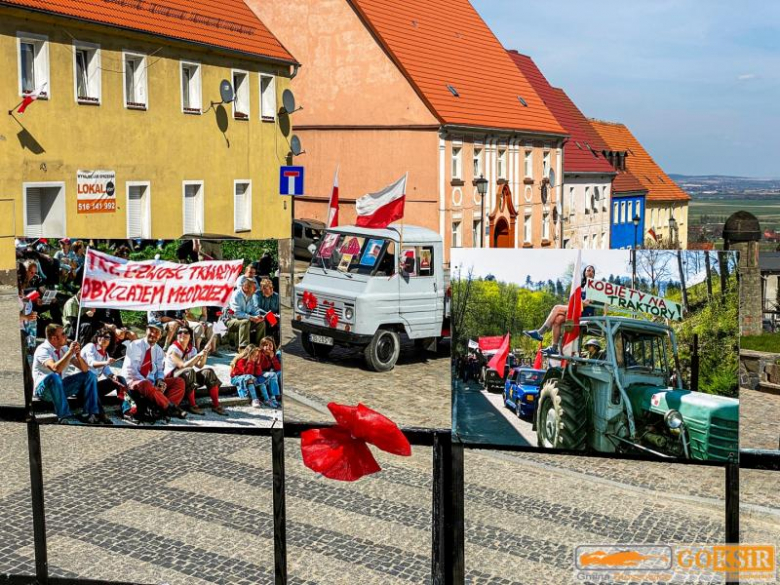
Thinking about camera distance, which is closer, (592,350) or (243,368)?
(592,350)

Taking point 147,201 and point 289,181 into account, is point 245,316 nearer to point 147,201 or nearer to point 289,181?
point 147,201

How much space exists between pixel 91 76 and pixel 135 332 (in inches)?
782

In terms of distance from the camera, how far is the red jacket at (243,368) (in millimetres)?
4531

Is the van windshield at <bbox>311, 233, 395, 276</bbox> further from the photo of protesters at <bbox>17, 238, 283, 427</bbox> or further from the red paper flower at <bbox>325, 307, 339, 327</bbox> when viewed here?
the photo of protesters at <bbox>17, 238, 283, 427</bbox>

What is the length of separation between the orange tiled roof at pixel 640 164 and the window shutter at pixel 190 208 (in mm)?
38312

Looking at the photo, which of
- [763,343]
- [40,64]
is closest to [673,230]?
[763,343]

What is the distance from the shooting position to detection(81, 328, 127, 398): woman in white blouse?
4.72 meters

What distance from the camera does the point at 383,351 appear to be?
14156mm

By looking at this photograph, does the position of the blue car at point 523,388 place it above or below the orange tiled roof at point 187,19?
below

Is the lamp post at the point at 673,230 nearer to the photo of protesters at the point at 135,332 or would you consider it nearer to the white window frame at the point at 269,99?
the white window frame at the point at 269,99

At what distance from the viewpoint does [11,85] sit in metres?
20.9

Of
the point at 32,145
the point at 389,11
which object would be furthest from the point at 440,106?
the point at 32,145

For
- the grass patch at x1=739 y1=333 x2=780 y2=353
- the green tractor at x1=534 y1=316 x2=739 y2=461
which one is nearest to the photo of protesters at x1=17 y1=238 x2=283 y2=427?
the green tractor at x1=534 y1=316 x2=739 y2=461

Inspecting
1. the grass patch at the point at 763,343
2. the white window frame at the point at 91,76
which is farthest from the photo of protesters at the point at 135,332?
the white window frame at the point at 91,76
